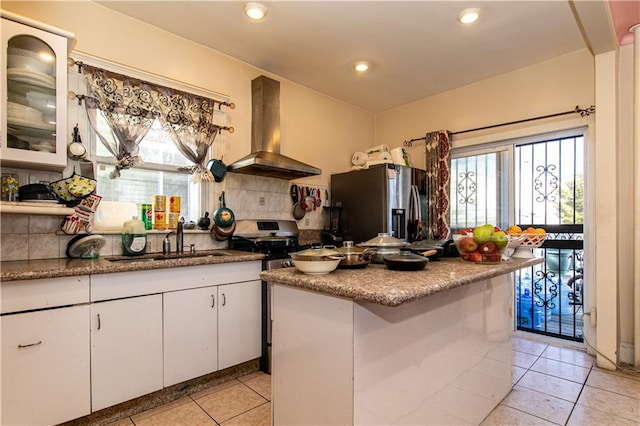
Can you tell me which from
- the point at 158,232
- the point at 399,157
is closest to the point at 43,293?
the point at 158,232

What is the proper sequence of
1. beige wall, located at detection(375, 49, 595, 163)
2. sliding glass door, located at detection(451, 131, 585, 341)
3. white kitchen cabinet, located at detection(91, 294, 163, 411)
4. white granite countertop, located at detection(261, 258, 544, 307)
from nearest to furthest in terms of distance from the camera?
white granite countertop, located at detection(261, 258, 544, 307)
white kitchen cabinet, located at detection(91, 294, 163, 411)
beige wall, located at detection(375, 49, 595, 163)
sliding glass door, located at detection(451, 131, 585, 341)

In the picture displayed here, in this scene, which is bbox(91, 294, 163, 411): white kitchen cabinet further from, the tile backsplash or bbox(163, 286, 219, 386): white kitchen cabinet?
the tile backsplash

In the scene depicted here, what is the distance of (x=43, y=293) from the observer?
5.41 ft

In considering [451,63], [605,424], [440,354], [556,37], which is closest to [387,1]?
[451,63]

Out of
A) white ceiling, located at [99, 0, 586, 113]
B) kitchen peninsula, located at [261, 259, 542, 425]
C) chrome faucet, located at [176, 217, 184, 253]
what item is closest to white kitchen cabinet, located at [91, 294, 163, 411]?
chrome faucet, located at [176, 217, 184, 253]

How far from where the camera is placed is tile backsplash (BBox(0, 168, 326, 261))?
201 cm

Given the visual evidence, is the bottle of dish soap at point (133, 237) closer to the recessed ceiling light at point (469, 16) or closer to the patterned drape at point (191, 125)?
the patterned drape at point (191, 125)

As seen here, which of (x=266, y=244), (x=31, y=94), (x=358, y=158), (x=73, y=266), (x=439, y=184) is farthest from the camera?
(x=358, y=158)

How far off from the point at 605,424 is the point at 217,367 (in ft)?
7.99

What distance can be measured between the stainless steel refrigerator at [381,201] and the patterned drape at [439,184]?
128 millimetres

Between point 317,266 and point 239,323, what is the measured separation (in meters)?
1.46

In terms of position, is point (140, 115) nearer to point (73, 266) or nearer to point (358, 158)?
point (73, 266)

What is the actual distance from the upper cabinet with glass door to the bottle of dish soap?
562 millimetres

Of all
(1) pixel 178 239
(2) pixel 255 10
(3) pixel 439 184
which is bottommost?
(1) pixel 178 239
